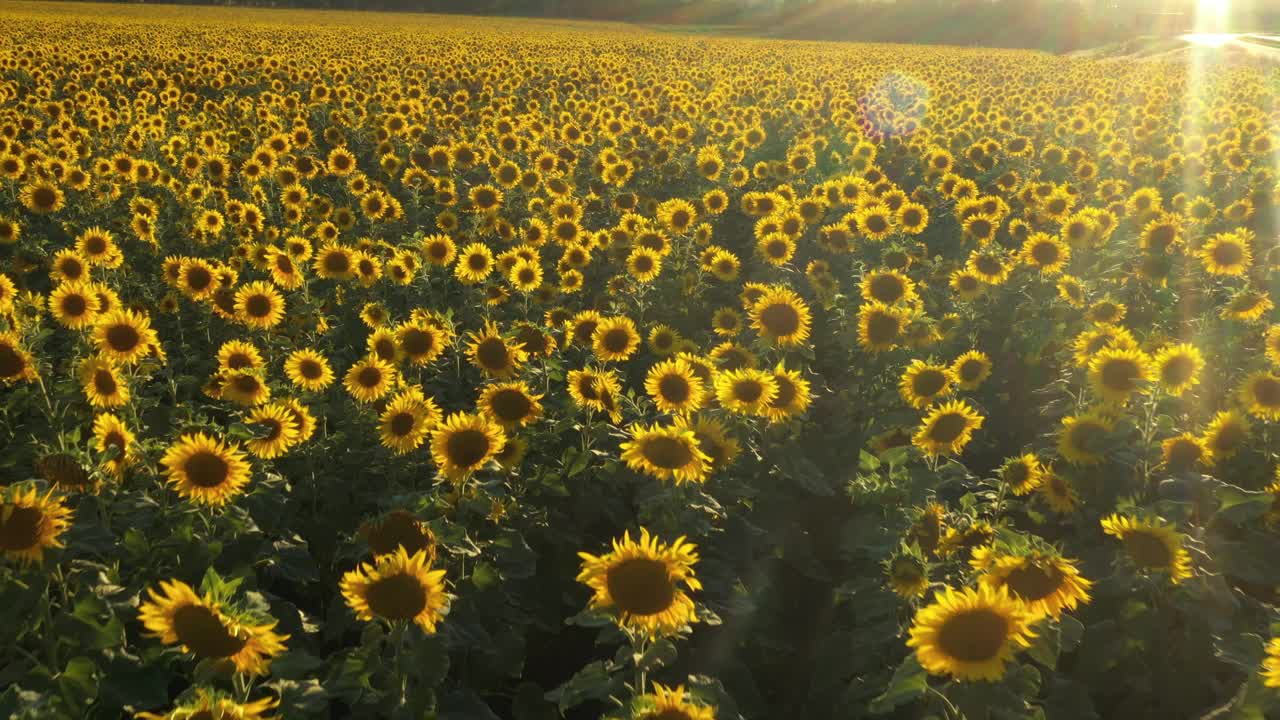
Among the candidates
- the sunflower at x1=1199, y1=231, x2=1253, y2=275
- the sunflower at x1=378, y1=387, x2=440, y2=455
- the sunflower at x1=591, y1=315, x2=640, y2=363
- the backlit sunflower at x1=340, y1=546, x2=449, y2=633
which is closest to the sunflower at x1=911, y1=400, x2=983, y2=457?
the sunflower at x1=591, y1=315, x2=640, y2=363

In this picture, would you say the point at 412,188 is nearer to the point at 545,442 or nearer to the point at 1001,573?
the point at 545,442

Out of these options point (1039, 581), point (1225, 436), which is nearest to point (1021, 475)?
point (1225, 436)

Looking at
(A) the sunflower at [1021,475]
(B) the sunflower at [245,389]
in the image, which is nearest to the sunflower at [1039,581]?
(A) the sunflower at [1021,475]

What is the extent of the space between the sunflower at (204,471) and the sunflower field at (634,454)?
14mm

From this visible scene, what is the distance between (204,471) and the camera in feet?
10.6

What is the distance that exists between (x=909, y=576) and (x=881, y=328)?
2674 mm

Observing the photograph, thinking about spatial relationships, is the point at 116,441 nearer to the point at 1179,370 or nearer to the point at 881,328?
the point at 881,328

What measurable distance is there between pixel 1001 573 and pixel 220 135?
13474 millimetres

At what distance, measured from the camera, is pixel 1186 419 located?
4586mm

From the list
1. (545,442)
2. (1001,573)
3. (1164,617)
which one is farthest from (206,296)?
(1164,617)

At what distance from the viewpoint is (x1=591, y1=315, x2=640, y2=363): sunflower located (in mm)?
5102

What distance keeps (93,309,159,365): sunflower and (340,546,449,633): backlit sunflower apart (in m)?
3.10

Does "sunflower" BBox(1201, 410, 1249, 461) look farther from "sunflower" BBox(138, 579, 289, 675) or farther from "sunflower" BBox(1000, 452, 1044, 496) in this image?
"sunflower" BBox(138, 579, 289, 675)

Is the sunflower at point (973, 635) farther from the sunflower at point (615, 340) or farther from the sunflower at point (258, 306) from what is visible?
the sunflower at point (258, 306)
